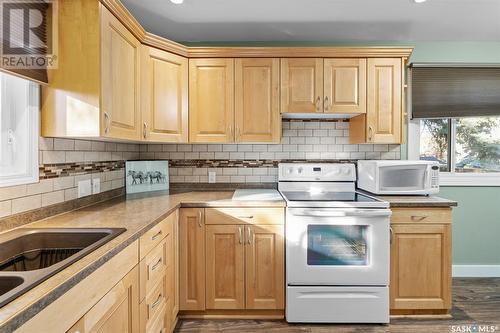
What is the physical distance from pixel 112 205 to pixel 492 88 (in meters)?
3.56

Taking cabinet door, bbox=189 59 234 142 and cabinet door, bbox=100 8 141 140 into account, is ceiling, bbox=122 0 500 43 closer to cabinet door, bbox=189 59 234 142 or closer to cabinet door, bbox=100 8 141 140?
cabinet door, bbox=189 59 234 142

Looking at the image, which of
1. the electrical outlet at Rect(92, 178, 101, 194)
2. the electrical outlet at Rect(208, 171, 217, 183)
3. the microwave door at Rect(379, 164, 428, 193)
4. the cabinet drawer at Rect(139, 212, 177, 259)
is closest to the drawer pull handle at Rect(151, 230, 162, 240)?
the cabinet drawer at Rect(139, 212, 177, 259)

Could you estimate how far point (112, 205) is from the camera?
205 cm

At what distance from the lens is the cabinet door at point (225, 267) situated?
220cm

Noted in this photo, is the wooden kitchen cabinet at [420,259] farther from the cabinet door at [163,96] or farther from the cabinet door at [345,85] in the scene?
the cabinet door at [163,96]

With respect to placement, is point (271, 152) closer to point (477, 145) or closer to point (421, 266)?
point (421, 266)

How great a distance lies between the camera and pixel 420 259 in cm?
223

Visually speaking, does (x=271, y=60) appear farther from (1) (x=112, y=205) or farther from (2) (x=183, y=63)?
(1) (x=112, y=205)

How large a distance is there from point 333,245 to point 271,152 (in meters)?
1.08

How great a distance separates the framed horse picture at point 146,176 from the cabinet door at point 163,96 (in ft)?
1.67

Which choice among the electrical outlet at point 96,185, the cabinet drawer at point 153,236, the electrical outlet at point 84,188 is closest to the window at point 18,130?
the electrical outlet at point 84,188

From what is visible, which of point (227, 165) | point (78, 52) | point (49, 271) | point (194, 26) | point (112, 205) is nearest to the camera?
point (49, 271)

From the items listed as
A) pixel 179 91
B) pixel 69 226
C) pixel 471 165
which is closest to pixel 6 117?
pixel 69 226

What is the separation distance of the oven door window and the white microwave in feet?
1.51
